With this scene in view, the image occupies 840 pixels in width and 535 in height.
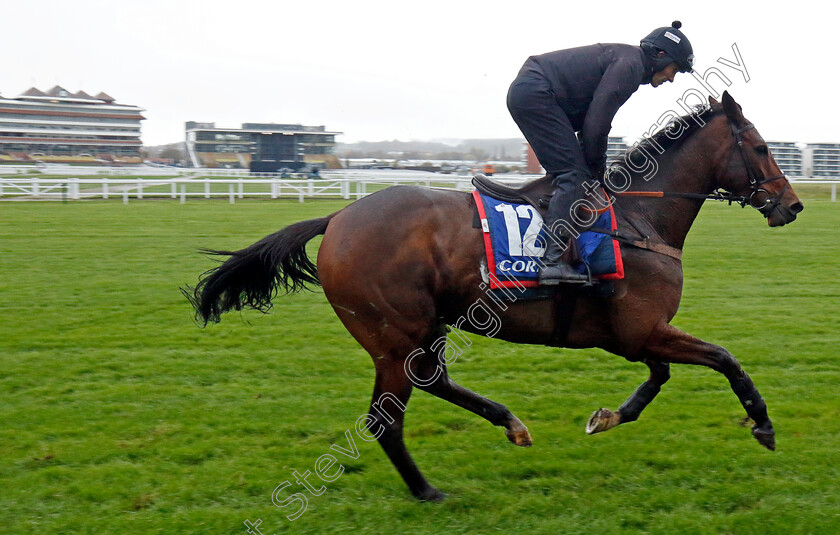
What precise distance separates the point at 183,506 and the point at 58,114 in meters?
83.7

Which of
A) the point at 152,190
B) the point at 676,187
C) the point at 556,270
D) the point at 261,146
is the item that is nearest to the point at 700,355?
the point at 556,270

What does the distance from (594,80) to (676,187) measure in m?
0.90

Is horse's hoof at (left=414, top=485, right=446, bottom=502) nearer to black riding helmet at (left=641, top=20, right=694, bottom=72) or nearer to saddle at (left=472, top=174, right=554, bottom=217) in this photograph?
saddle at (left=472, top=174, right=554, bottom=217)

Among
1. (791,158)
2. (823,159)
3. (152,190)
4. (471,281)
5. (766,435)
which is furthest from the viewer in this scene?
(823,159)

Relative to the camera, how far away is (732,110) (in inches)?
182

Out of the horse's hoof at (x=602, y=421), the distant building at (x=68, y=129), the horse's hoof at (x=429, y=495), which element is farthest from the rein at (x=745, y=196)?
the distant building at (x=68, y=129)

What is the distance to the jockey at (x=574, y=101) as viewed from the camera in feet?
14.1

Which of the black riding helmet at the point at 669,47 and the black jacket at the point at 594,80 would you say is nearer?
the black jacket at the point at 594,80

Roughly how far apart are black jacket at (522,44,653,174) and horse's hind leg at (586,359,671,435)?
1417 mm

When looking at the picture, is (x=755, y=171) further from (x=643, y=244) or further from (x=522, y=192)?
(x=522, y=192)

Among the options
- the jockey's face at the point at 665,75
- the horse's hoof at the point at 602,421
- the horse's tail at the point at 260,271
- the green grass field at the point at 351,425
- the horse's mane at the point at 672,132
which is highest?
the jockey's face at the point at 665,75

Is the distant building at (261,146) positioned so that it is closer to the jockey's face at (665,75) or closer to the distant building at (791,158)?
the distant building at (791,158)

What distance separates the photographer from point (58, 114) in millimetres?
77000

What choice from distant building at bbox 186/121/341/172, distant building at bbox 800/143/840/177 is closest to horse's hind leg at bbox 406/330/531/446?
distant building at bbox 800/143/840/177
